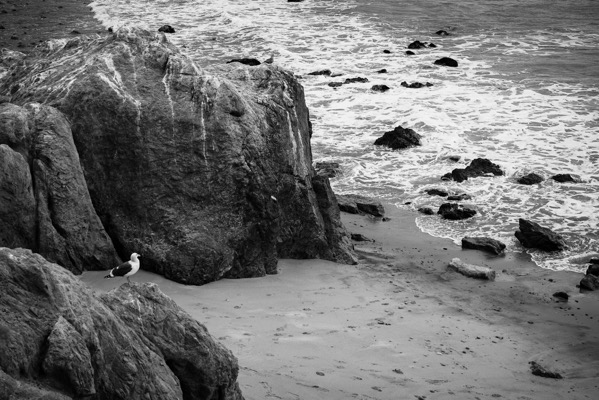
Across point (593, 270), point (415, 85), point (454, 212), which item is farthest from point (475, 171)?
point (415, 85)

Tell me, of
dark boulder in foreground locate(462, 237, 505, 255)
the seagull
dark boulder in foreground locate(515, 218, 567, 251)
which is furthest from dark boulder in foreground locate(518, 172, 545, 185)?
the seagull

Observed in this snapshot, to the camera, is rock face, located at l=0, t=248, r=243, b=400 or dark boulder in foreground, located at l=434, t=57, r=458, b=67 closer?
rock face, located at l=0, t=248, r=243, b=400

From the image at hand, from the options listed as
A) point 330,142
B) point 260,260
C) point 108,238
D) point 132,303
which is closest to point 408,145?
point 330,142

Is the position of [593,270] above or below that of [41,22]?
above

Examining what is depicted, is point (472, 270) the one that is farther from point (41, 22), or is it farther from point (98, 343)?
point (41, 22)

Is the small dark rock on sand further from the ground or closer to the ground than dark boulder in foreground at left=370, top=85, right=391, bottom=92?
further from the ground

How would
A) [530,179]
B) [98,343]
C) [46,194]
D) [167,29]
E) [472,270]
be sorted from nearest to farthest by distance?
[98,343], [46,194], [472,270], [530,179], [167,29]

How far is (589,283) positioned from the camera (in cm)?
1370

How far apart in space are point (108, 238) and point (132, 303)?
184 inches

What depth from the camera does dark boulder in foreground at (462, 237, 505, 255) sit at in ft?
49.5

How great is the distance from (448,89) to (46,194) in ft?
56.9

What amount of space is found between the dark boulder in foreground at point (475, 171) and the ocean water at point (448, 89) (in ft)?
0.71

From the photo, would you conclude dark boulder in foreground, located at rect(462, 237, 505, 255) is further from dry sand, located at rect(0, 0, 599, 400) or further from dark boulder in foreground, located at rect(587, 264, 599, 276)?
dark boulder in foreground, located at rect(587, 264, 599, 276)

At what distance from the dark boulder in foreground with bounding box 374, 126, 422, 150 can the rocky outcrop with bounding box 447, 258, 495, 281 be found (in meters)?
7.20
